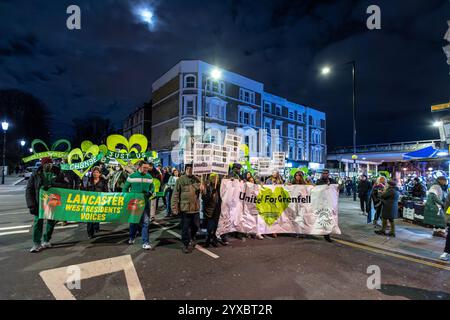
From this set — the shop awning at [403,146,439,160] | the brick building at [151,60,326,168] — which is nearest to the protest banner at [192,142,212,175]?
the shop awning at [403,146,439,160]

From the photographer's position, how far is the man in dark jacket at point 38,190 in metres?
5.24

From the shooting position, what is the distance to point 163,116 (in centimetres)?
3278

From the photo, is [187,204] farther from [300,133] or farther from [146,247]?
[300,133]

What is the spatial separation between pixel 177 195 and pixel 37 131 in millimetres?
50828

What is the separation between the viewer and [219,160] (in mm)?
6488

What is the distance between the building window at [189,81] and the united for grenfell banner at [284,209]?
24752mm

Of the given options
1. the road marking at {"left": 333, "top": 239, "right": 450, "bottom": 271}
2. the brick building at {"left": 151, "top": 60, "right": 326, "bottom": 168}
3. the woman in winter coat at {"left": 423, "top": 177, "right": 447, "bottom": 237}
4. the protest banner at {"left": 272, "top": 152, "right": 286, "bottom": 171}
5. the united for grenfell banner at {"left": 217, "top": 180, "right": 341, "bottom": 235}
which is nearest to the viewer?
the road marking at {"left": 333, "top": 239, "right": 450, "bottom": 271}

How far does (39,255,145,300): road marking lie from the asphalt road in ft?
0.05

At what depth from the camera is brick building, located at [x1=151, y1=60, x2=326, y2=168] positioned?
28797 mm

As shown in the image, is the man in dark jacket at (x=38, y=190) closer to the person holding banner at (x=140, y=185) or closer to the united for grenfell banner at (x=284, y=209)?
the person holding banner at (x=140, y=185)

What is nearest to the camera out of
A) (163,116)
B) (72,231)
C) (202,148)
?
(202,148)

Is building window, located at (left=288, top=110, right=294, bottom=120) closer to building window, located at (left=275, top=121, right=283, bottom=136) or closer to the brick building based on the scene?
the brick building

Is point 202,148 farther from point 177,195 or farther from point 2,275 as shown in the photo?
point 2,275
